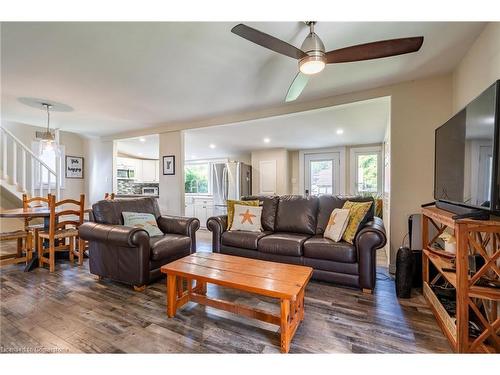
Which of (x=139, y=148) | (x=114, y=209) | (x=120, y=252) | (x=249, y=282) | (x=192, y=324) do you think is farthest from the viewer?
(x=139, y=148)

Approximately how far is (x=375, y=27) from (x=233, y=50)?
114cm

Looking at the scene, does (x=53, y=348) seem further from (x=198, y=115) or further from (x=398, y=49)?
(x=198, y=115)

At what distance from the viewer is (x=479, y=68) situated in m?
1.96

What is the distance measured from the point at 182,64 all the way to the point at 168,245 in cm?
190

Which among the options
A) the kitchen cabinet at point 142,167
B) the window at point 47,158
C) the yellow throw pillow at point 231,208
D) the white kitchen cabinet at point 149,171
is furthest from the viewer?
the white kitchen cabinet at point 149,171

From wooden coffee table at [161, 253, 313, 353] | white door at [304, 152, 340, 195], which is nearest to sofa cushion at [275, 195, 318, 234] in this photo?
wooden coffee table at [161, 253, 313, 353]

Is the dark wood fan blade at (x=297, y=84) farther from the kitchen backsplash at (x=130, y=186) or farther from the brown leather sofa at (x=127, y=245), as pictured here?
the kitchen backsplash at (x=130, y=186)

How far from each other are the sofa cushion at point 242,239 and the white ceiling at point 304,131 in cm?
196

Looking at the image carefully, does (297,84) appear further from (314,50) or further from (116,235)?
(116,235)

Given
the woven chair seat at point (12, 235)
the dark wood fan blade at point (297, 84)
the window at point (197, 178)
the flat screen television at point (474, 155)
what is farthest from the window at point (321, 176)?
the woven chair seat at point (12, 235)

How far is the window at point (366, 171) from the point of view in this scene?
5.55 meters

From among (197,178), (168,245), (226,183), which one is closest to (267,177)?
(226,183)

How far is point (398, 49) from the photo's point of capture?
1.63m

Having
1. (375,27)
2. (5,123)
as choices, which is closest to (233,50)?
(375,27)
